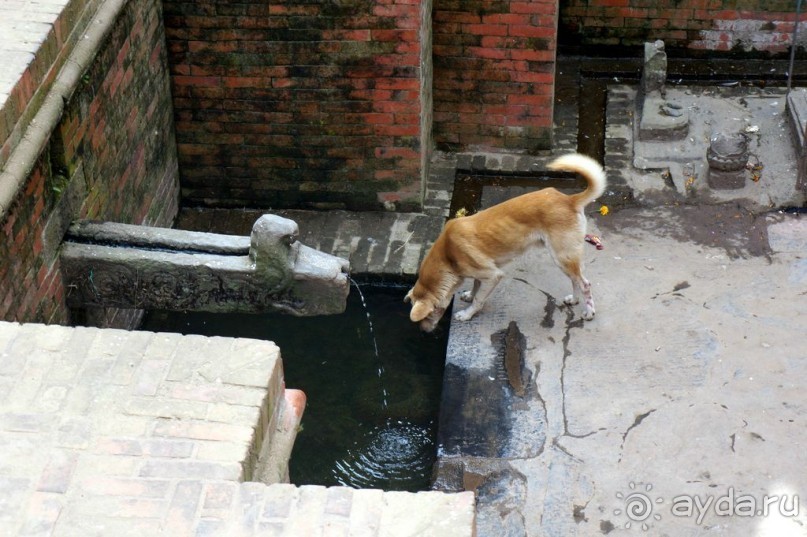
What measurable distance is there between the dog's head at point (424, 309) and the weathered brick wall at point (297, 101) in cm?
149

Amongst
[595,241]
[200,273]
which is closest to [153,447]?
[200,273]

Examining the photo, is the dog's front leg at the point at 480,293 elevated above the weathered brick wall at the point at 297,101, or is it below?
below

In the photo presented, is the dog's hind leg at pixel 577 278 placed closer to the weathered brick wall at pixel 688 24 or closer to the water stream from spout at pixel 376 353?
the water stream from spout at pixel 376 353

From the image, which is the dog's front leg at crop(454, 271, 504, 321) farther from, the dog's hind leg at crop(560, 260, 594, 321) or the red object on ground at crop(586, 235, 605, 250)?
the red object on ground at crop(586, 235, 605, 250)

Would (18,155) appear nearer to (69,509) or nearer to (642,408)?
(69,509)

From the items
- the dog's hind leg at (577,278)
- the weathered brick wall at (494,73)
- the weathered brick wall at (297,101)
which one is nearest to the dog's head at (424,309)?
the dog's hind leg at (577,278)

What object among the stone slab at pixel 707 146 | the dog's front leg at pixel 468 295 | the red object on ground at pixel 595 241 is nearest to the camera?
the dog's front leg at pixel 468 295

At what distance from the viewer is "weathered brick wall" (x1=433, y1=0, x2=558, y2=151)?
9.33 m

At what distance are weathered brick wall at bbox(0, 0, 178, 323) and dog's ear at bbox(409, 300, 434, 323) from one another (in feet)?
6.82

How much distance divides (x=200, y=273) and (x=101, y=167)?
4.45ft

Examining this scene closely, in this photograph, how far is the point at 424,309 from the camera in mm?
7676

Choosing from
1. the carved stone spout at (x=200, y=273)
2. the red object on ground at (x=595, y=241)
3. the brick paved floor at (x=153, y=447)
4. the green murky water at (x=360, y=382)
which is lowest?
the green murky water at (x=360, y=382)

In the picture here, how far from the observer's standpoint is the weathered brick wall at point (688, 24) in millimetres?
11188

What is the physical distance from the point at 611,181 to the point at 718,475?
3.61m
